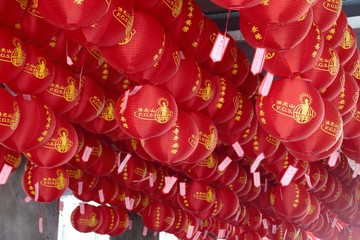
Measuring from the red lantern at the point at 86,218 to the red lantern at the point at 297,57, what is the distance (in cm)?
314

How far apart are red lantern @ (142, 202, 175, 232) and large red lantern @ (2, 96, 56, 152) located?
2.73 m

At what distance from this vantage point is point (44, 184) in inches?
156

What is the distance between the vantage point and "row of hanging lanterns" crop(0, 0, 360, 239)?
2.55 m

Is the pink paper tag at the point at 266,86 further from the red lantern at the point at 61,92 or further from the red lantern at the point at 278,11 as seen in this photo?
the red lantern at the point at 61,92

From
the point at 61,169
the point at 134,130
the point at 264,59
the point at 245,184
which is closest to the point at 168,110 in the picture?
the point at 134,130

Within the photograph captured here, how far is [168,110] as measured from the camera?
2898 millimetres

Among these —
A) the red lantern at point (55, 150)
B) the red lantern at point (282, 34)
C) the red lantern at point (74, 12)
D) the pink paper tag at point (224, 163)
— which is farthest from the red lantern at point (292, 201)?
the red lantern at point (74, 12)

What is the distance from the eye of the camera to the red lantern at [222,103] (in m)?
3.71

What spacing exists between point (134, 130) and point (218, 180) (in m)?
2.25

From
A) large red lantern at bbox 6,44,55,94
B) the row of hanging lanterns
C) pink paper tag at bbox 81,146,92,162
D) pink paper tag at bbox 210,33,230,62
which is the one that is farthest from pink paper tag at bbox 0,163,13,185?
pink paper tag at bbox 210,33,230,62

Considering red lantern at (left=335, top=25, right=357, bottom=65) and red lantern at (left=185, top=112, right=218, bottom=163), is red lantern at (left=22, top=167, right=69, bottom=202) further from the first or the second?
red lantern at (left=335, top=25, right=357, bottom=65)

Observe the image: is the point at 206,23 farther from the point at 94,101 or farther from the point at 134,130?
the point at 134,130

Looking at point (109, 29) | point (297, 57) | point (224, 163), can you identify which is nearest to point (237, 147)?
point (224, 163)

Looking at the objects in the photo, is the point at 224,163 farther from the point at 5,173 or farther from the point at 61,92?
the point at 61,92
